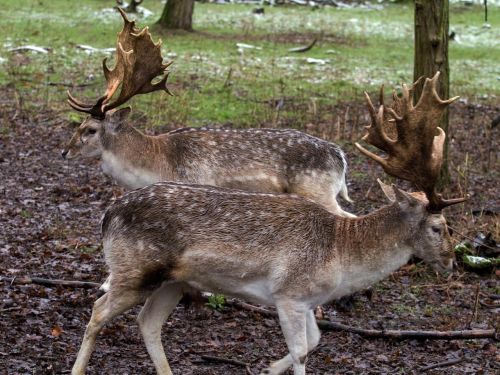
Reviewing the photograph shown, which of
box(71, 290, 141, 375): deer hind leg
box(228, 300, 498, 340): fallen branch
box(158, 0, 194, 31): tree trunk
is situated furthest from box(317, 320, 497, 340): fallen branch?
box(158, 0, 194, 31): tree trunk

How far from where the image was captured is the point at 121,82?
9695 mm

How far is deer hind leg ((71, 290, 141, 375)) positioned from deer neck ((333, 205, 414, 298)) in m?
1.38

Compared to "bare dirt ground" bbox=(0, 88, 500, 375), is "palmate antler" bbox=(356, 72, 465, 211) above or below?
above

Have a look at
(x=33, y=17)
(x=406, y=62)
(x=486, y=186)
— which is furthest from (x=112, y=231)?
(x=33, y=17)

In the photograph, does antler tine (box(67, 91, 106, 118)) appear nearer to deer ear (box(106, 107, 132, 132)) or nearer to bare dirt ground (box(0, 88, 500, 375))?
deer ear (box(106, 107, 132, 132))

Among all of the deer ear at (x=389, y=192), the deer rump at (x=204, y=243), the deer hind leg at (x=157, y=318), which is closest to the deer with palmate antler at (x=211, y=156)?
the deer ear at (x=389, y=192)

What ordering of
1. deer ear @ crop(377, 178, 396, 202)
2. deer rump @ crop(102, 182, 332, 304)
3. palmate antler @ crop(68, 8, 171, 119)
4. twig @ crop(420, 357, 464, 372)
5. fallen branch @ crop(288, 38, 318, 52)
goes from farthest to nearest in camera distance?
fallen branch @ crop(288, 38, 318, 52) → palmate antler @ crop(68, 8, 171, 119) → twig @ crop(420, 357, 464, 372) → deer ear @ crop(377, 178, 396, 202) → deer rump @ crop(102, 182, 332, 304)

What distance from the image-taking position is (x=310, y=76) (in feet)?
66.8

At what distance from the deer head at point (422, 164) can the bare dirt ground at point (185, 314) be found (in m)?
1.00

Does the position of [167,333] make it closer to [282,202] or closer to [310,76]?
[282,202]

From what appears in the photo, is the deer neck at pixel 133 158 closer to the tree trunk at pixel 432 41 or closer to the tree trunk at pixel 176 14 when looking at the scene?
the tree trunk at pixel 432 41

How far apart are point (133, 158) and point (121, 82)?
92 cm

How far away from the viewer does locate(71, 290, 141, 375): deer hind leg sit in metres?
6.32

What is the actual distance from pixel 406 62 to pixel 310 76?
4.05m
